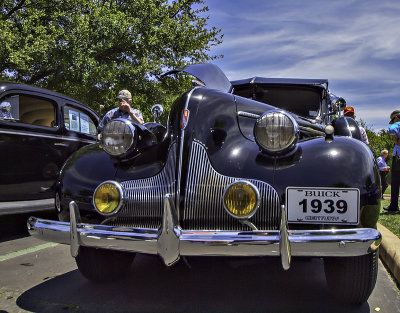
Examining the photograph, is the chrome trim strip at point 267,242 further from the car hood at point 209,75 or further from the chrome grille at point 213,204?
the car hood at point 209,75

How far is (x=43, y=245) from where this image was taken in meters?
4.55

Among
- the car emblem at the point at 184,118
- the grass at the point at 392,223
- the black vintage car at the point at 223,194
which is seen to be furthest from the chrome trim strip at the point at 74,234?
the grass at the point at 392,223

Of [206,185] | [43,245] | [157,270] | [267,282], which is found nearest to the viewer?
[206,185]

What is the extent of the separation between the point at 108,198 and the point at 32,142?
2.95m

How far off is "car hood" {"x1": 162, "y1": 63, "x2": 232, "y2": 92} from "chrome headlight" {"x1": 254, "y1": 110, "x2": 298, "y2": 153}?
106cm

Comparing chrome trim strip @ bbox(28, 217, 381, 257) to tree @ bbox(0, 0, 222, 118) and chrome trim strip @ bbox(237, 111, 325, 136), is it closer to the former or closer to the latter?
chrome trim strip @ bbox(237, 111, 325, 136)

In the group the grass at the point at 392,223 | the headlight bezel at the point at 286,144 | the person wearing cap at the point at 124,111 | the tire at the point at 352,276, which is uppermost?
the person wearing cap at the point at 124,111

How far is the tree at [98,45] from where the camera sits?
1138 centimetres

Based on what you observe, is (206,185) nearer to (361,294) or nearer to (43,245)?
(361,294)

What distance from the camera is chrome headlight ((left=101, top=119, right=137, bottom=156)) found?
277cm

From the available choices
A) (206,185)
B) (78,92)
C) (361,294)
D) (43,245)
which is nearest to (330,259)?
(361,294)

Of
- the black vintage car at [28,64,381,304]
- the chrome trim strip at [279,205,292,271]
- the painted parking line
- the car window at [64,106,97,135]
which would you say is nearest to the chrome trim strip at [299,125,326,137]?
the black vintage car at [28,64,381,304]

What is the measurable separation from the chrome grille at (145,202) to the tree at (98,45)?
923 centimetres

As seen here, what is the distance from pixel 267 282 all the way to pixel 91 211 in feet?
4.52
